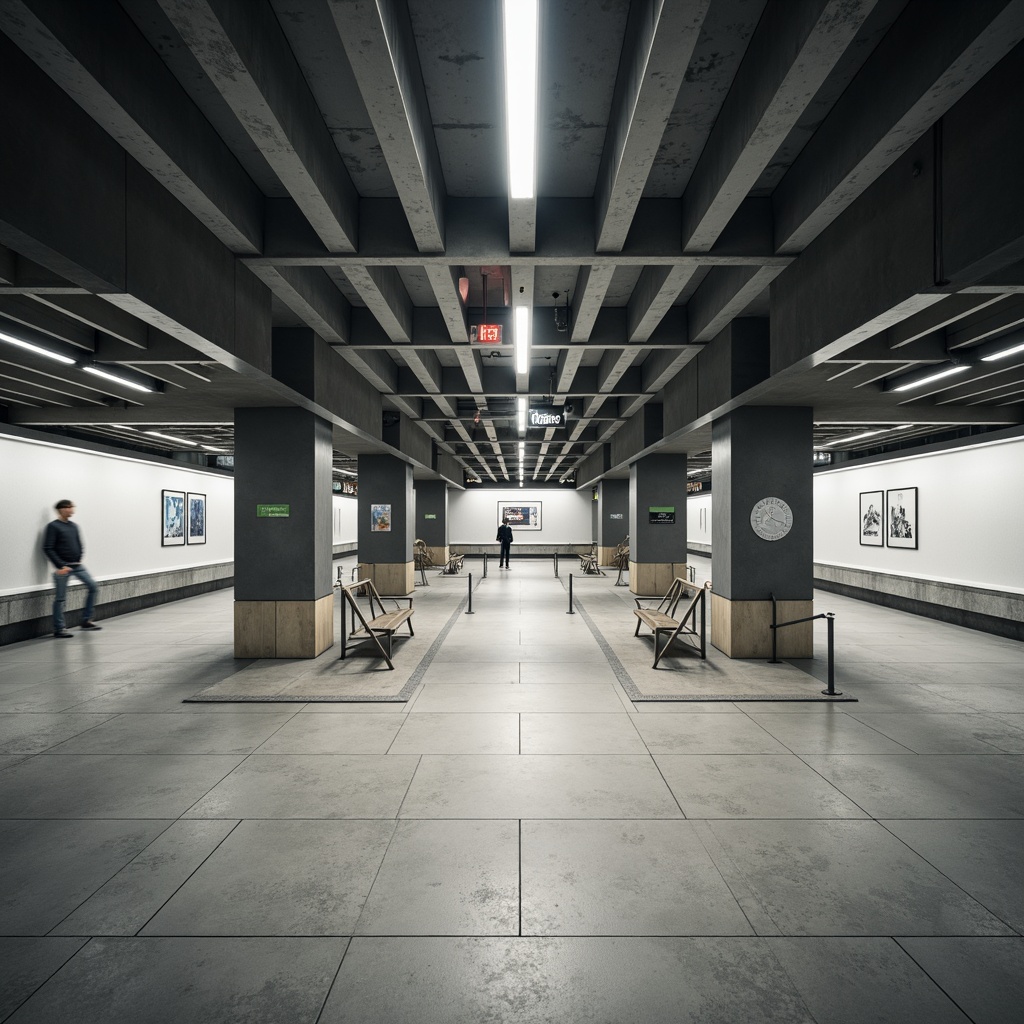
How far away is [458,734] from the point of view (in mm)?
5078

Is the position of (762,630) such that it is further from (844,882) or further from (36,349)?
(36,349)

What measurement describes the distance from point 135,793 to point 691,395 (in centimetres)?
802

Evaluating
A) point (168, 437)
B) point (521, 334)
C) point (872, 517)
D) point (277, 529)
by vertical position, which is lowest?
point (277, 529)

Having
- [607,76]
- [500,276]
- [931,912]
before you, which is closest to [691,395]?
[500,276]

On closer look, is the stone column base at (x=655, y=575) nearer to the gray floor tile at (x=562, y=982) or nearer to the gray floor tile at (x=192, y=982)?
the gray floor tile at (x=562, y=982)

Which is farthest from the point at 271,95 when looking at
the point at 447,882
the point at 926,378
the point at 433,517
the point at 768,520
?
the point at 433,517

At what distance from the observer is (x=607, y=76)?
3.63 m

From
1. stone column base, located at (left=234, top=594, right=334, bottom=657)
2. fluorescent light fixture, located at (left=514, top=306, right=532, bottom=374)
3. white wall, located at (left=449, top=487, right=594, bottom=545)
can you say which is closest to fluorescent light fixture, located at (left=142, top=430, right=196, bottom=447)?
stone column base, located at (left=234, top=594, right=334, bottom=657)

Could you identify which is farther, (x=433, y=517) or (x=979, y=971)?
(x=433, y=517)

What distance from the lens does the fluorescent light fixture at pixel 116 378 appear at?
5782 millimetres

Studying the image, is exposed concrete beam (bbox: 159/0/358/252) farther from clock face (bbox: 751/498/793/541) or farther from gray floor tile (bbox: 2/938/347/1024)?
clock face (bbox: 751/498/793/541)

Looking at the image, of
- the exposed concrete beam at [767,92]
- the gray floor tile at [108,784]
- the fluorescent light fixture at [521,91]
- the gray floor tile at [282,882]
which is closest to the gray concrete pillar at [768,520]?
the exposed concrete beam at [767,92]

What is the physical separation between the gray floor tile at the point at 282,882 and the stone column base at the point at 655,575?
12064 millimetres

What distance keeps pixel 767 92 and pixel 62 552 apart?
440 inches
